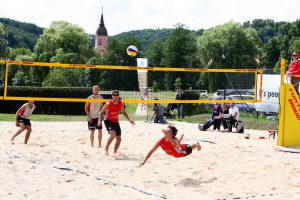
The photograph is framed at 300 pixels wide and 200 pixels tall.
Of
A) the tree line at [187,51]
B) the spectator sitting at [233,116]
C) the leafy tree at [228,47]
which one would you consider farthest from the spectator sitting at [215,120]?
the leafy tree at [228,47]

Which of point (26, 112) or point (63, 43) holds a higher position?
point (63, 43)

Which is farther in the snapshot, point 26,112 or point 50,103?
point 50,103

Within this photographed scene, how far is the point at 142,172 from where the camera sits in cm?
730

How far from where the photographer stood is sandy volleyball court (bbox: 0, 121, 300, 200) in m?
5.91

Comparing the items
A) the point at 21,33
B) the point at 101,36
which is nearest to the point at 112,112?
the point at 101,36

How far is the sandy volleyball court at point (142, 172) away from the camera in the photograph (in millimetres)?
5910

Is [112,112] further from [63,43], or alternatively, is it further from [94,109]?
[63,43]

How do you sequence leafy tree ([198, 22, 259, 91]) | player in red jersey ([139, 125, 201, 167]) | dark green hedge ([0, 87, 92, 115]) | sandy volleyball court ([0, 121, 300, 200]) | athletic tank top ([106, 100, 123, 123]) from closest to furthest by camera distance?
sandy volleyball court ([0, 121, 300, 200]), player in red jersey ([139, 125, 201, 167]), athletic tank top ([106, 100, 123, 123]), dark green hedge ([0, 87, 92, 115]), leafy tree ([198, 22, 259, 91])

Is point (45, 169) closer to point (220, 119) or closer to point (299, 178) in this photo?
point (299, 178)

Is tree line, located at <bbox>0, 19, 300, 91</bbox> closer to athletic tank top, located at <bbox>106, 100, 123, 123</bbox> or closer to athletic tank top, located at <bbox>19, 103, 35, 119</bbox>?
athletic tank top, located at <bbox>19, 103, 35, 119</bbox>

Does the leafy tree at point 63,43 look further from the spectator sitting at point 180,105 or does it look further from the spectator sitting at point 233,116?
the spectator sitting at point 233,116

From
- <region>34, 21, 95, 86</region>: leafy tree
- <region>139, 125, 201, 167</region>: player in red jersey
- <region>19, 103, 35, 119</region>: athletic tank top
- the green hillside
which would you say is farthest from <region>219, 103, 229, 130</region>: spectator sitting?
the green hillside

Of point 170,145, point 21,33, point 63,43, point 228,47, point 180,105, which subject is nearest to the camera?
point 170,145

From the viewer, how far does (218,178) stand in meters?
6.96
